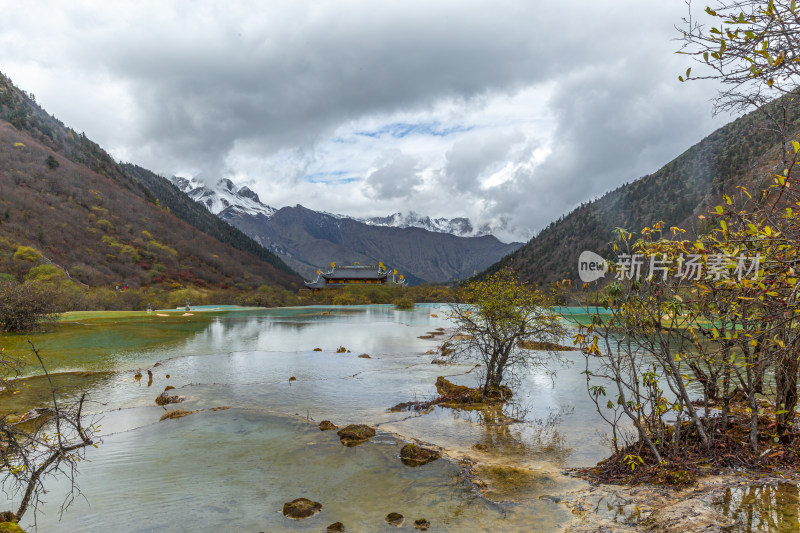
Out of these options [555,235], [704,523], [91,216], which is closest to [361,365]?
[704,523]

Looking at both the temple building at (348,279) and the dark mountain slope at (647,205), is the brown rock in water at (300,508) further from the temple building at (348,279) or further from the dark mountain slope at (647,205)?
the temple building at (348,279)

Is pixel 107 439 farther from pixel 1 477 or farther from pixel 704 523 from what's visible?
pixel 704 523

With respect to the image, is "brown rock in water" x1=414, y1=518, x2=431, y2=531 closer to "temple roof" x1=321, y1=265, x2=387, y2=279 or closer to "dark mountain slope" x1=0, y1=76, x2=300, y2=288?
"dark mountain slope" x1=0, y1=76, x2=300, y2=288

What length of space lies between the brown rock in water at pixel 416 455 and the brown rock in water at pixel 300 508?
2.79 metres

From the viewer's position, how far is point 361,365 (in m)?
23.9

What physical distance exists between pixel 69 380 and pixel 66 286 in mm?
46668

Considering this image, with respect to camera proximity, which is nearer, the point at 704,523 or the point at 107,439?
the point at 704,523

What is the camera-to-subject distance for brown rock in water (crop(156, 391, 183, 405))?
1558cm

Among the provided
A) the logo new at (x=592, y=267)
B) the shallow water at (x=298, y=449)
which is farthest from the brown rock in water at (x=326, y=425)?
the logo new at (x=592, y=267)

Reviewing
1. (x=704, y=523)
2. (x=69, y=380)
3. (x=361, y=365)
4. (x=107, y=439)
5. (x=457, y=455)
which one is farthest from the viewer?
(x=361, y=365)

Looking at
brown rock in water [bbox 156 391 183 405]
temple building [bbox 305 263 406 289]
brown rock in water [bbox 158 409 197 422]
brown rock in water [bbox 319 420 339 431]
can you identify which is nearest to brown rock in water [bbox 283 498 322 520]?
brown rock in water [bbox 319 420 339 431]

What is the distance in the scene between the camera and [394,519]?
7500 millimetres

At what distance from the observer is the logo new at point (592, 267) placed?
703 centimetres

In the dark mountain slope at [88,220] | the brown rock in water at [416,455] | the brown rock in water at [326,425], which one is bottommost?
the brown rock in water at [326,425]
